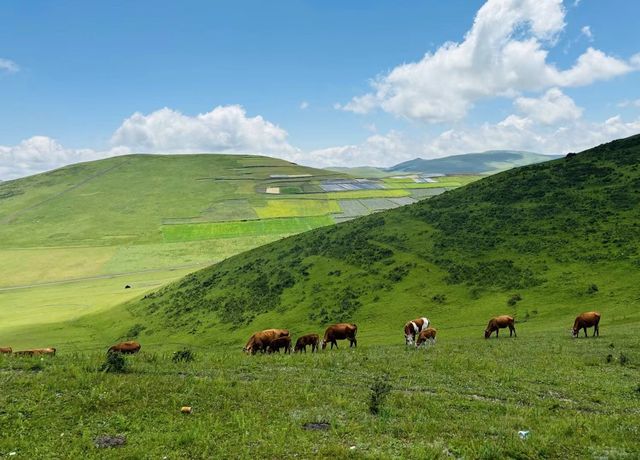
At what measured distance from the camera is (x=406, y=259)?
211ft

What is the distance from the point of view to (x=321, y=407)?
15195 mm

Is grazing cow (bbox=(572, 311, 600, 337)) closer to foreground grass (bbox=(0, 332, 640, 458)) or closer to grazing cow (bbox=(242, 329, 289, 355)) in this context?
foreground grass (bbox=(0, 332, 640, 458))

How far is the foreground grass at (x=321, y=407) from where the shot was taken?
37.1 feet

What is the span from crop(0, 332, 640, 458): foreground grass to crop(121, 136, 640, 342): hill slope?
884 inches

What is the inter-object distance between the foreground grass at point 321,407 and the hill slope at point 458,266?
2246 cm

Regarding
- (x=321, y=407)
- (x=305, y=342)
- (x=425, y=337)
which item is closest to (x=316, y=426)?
(x=321, y=407)

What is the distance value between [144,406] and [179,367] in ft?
22.6

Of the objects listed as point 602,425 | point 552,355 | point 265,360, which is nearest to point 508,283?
point 552,355

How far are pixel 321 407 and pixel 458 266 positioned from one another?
156ft

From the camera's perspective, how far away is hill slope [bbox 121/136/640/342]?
4782 centimetres

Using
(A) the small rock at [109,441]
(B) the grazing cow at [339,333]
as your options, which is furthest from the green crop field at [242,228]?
(A) the small rock at [109,441]

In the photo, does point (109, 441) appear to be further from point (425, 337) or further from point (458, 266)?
point (458, 266)

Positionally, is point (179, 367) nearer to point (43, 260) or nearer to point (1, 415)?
point (1, 415)

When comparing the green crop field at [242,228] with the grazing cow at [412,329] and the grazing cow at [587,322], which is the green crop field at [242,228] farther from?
the grazing cow at [587,322]
